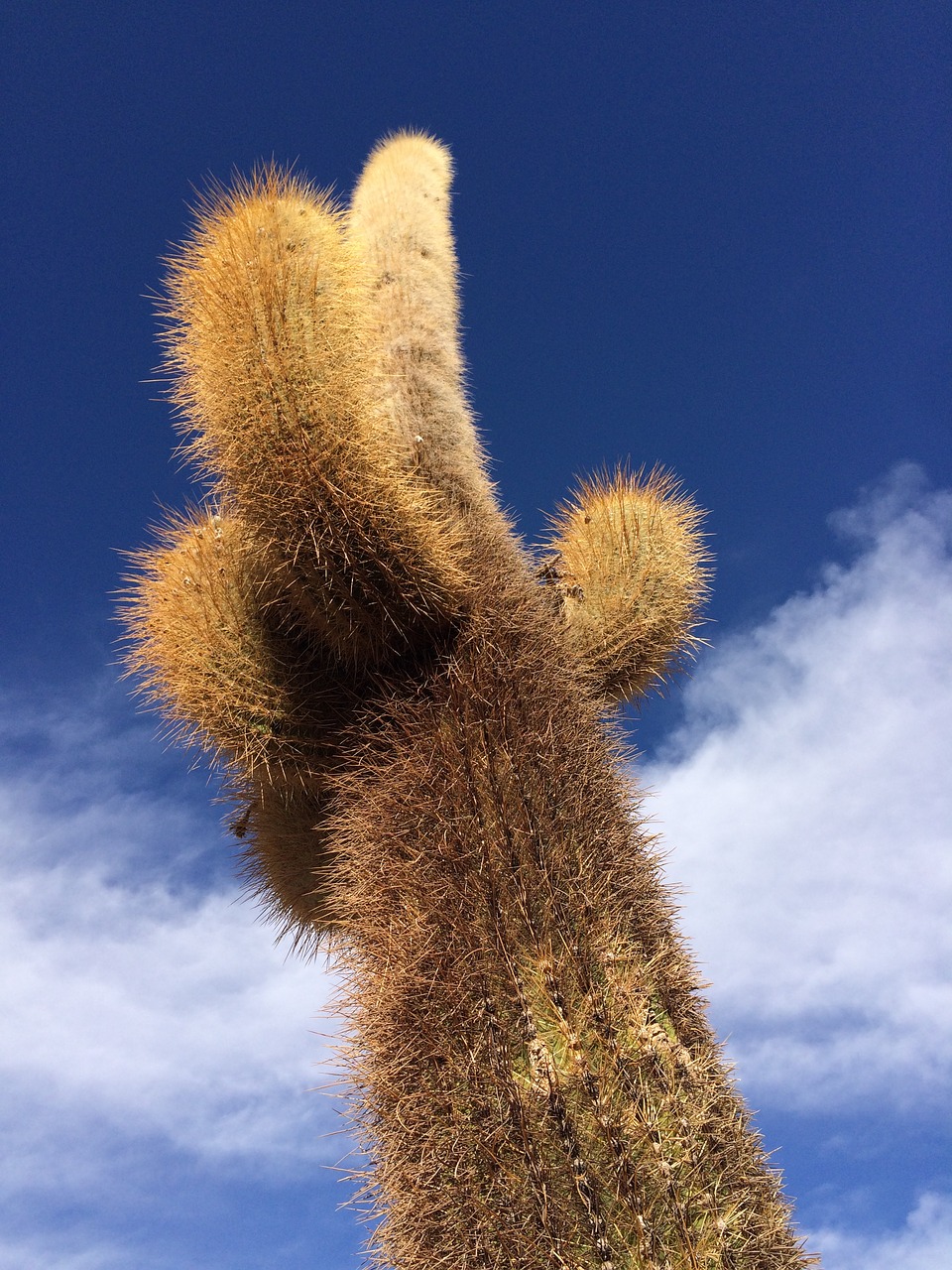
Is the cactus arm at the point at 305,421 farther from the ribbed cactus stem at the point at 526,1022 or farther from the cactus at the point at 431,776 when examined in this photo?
the ribbed cactus stem at the point at 526,1022

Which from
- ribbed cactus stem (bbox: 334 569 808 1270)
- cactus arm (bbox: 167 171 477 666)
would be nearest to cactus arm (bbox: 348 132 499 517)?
cactus arm (bbox: 167 171 477 666)

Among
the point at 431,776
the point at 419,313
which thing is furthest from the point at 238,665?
the point at 419,313

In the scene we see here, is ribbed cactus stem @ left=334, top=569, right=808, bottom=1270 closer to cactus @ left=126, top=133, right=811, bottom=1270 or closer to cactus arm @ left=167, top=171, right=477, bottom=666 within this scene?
cactus @ left=126, top=133, right=811, bottom=1270

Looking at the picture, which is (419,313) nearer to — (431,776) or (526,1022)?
(431,776)

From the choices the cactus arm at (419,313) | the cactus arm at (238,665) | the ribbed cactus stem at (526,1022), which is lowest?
the ribbed cactus stem at (526,1022)

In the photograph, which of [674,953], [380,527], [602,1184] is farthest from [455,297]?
[602,1184]

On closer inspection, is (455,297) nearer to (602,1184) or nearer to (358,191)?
(358,191)

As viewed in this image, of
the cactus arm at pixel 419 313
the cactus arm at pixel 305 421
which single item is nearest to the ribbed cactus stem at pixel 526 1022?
the cactus arm at pixel 305 421
